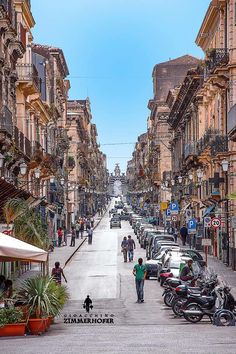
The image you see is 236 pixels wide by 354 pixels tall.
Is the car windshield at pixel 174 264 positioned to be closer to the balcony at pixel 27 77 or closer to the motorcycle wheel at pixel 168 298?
the motorcycle wheel at pixel 168 298

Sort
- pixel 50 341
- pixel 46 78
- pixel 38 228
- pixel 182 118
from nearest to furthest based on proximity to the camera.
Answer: pixel 50 341 < pixel 38 228 < pixel 46 78 < pixel 182 118

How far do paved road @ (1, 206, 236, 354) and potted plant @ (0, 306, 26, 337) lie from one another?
0.56 m

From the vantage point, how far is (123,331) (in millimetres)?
20078

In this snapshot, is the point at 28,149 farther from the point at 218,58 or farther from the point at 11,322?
the point at 11,322

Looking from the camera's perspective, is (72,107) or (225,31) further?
(72,107)

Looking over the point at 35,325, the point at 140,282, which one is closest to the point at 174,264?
the point at 140,282

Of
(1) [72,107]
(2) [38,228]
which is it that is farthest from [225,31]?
(1) [72,107]

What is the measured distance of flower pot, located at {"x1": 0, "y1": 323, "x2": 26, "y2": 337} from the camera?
19.3 meters

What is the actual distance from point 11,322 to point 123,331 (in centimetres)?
253

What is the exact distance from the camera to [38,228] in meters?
33.4

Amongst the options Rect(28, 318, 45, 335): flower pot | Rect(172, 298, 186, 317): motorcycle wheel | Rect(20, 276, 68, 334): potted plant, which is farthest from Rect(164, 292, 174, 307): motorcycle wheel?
Rect(28, 318, 45, 335): flower pot

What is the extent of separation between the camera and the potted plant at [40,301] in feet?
65.3

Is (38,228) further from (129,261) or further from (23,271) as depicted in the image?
(129,261)

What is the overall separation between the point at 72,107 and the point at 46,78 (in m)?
67.6
